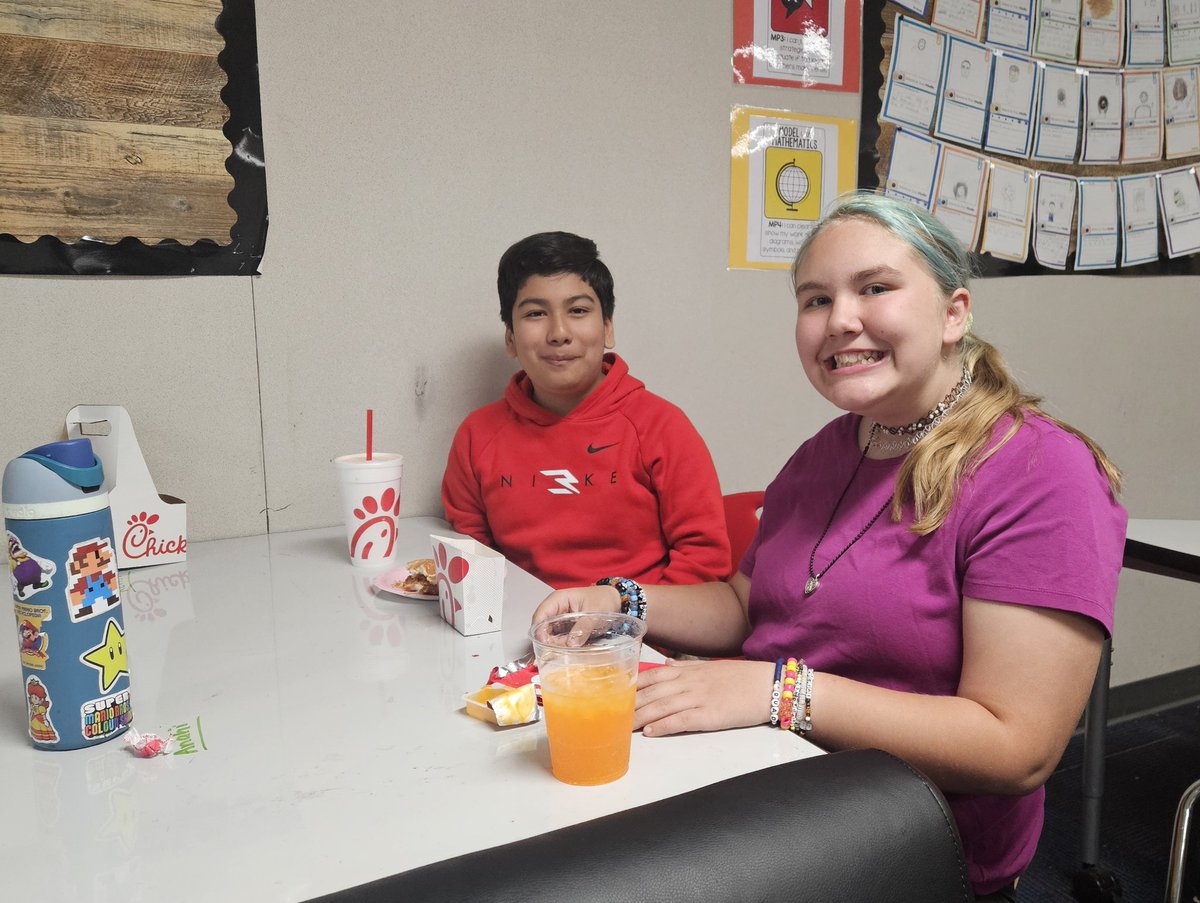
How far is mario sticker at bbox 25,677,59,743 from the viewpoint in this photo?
758 mm

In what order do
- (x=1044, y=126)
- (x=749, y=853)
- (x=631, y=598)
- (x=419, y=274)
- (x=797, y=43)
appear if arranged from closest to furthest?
1. (x=749, y=853)
2. (x=631, y=598)
3. (x=419, y=274)
4. (x=797, y=43)
5. (x=1044, y=126)

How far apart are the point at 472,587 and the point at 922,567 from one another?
0.54 metres

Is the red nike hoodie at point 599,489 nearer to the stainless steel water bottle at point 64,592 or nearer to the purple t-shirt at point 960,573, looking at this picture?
the purple t-shirt at point 960,573

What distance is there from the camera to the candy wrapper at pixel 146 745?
76 centimetres

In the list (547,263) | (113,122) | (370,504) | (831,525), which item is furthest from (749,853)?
(113,122)

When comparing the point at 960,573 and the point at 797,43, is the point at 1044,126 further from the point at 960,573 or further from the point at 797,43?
the point at 960,573

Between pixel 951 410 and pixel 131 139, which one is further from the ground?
pixel 131 139

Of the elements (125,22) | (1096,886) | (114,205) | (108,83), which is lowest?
(1096,886)

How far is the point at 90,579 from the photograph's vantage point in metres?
0.75

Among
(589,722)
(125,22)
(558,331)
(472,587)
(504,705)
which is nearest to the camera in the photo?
(589,722)

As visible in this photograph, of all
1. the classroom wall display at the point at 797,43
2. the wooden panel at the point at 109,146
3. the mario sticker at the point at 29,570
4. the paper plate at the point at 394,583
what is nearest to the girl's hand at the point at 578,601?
the paper plate at the point at 394,583

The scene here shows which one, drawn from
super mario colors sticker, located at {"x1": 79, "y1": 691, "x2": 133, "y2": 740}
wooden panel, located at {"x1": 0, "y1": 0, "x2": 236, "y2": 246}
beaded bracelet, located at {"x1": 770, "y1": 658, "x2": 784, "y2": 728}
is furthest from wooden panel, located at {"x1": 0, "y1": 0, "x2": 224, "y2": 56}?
beaded bracelet, located at {"x1": 770, "y1": 658, "x2": 784, "y2": 728}

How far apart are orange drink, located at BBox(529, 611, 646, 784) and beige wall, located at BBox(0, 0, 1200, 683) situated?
1.15 meters

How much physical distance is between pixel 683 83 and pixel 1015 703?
160cm
